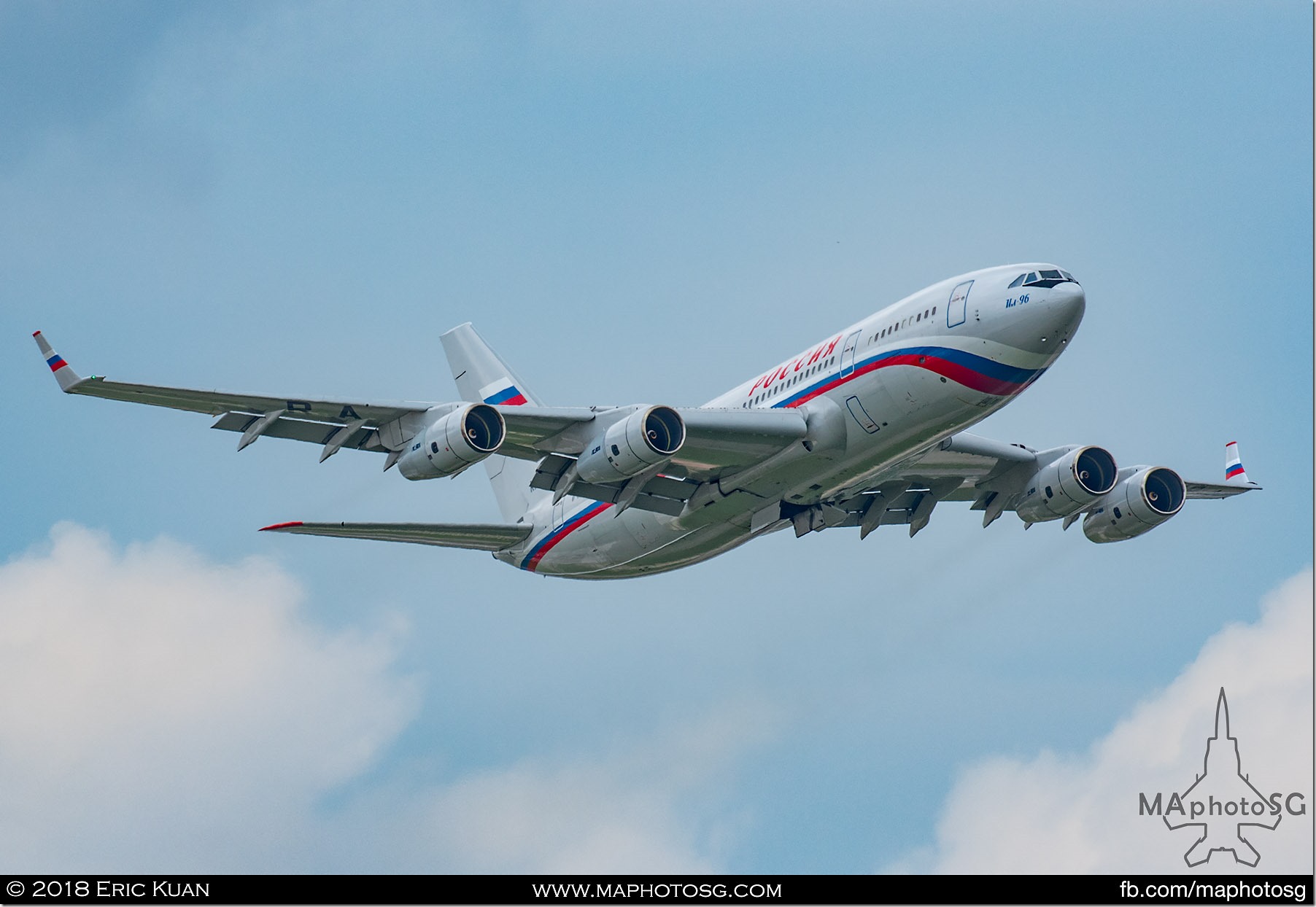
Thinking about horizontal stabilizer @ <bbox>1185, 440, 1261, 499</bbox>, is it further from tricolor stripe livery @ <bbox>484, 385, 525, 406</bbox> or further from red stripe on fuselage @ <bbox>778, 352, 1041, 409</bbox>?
tricolor stripe livery @ <bbox>484, 385, 525, 406</bbox>

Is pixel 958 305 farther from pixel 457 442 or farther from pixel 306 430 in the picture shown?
pixel 306 430

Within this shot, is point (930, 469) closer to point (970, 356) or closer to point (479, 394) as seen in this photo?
point (970, 356)

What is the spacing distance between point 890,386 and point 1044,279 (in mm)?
4832

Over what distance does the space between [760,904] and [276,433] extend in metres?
19.0

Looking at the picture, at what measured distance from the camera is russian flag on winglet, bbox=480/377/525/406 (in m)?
57.6

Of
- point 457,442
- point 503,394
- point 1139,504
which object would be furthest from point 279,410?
point 1139,504

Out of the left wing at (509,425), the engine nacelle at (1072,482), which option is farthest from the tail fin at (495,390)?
the engine nacelle at (1072,482)

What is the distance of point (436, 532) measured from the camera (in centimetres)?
5081

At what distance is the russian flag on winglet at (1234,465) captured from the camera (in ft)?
178

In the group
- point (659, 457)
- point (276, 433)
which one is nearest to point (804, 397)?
point (659, 457)

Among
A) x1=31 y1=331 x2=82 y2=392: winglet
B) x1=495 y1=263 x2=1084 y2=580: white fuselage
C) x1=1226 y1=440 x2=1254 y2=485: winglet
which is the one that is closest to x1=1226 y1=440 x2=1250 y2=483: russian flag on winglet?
x1=1226 y1=440 x2=1254 y2=485: winglet

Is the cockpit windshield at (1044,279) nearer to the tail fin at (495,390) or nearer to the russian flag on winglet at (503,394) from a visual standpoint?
the tail fin at (495,390)

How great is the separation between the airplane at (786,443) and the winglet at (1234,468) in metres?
4.73

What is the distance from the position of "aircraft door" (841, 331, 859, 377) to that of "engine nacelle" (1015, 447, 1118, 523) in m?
10.3
